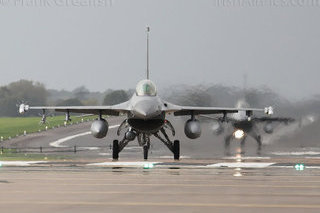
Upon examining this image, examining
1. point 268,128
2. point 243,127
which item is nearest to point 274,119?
point 268,128

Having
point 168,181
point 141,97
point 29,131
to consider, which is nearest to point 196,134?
point 141,97

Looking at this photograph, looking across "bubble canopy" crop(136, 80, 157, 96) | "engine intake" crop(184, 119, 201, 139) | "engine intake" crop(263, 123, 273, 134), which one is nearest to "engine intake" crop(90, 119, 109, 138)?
"bubble canopy" crop(136, 80, 157, 96)

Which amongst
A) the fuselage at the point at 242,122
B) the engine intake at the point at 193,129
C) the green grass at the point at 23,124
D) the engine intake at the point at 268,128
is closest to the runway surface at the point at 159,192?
the engine intake at the point at 193,129

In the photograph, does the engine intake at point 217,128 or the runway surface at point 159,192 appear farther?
the engine intake at point 217,128

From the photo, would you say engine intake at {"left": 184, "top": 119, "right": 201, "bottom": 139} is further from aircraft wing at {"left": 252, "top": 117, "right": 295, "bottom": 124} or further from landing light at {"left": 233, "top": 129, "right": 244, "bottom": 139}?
landing light at {"left": 233, "top": 129, "right": 244, "bottom": 139}

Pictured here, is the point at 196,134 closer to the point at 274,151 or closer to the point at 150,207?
the point at 274,151

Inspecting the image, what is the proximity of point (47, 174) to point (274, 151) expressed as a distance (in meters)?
28.3

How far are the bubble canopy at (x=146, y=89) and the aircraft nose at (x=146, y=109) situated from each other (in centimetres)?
100

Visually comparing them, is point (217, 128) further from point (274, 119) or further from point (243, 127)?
point (274, 119)

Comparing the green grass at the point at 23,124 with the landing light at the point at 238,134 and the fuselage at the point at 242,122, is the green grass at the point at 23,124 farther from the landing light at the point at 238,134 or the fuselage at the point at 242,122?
the landing light at the point at 238,134

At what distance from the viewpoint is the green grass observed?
110688 millimetres

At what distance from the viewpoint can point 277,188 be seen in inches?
763

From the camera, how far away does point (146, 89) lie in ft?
135

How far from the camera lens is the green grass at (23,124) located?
110688 mm
